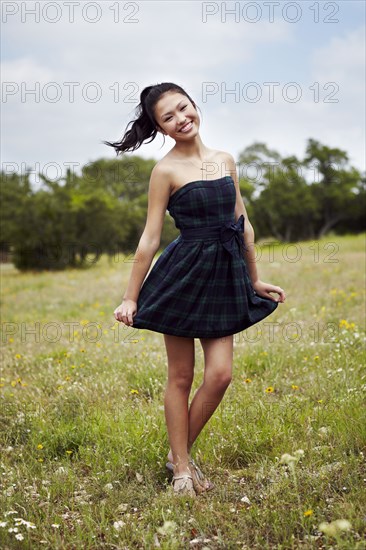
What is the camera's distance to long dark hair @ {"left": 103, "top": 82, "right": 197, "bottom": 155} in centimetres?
363

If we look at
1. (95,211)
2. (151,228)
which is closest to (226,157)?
(151,228)

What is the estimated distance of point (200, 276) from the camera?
347 centimetres

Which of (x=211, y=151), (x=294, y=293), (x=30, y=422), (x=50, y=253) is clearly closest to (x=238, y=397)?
(x=30, y=422)

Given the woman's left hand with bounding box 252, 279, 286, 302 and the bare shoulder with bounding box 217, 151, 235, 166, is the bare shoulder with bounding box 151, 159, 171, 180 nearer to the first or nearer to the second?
the bare shoulder with bounding box 217, 151, 235, 166

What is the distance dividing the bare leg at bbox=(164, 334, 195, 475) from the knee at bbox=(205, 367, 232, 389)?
19 cm

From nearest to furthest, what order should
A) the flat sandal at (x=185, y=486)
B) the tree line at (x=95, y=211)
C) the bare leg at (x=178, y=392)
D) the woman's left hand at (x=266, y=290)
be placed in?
1. the flat sandal at (x=185, y=486)
2. the bare leg at (x=178, y=392)
3. the woman's left hand at (x=266, y=290)
4. the tree line at (x=95, y=211)

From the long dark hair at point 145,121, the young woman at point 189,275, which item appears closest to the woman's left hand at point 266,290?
the young woman at point 189,275

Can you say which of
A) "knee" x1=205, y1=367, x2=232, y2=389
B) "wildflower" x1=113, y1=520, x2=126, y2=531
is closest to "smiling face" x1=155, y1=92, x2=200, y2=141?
"knee" x1=205, y1=367, x2=232, y2=389

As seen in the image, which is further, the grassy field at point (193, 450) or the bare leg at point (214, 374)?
the bare leg at point (214, 374)

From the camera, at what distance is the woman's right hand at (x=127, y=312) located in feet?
11.5

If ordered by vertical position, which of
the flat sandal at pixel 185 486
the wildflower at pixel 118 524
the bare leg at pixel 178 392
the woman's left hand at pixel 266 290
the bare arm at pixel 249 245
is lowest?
the wildflower at pixel 118 524

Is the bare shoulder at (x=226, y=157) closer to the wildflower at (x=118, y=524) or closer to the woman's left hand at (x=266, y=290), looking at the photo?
the woman's left hand at (x=266, y=290)

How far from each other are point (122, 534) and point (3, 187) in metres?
24.7

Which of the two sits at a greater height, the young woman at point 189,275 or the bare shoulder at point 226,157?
the bare shoulder at point 226,157
